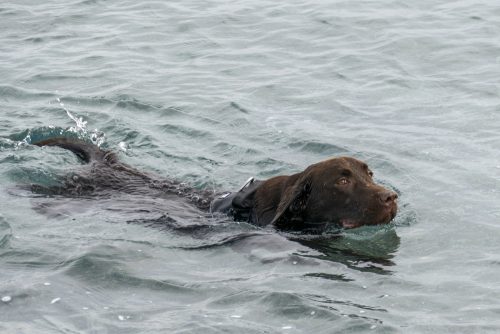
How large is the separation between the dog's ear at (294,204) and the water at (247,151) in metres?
0.30

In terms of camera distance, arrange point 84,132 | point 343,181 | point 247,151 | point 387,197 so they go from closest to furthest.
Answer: point 387,197
point 343,181
point 247,151
point 84,132

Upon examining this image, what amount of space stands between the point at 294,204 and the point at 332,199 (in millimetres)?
315

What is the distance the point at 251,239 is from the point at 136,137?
375 centimetres

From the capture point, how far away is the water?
6.51 metres

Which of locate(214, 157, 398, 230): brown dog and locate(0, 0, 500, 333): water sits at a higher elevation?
locate(214, 157, 398, 230): brown dog

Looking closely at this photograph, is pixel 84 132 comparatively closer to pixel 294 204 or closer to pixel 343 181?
pixel 294 204

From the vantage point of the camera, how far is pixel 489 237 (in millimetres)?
8086

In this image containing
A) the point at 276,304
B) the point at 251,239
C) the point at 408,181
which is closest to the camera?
the point at 276,304

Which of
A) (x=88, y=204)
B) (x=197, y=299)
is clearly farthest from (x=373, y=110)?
(x=197, y=299)

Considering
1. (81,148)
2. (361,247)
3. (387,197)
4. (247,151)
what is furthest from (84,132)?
(387,197)

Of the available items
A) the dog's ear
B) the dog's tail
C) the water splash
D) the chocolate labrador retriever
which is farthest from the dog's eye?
the water splash

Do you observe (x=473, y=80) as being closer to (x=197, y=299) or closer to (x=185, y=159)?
(x=185, y=159)

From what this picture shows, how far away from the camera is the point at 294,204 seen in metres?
7.95

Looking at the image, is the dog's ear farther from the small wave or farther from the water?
the small wave
